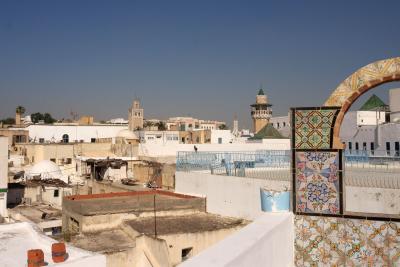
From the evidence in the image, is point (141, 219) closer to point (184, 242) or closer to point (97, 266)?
point (184, 242)

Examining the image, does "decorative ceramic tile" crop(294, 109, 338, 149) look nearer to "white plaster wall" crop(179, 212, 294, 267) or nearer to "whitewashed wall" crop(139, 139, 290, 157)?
"white plaster wall" crop(179, 212, 294, 267)

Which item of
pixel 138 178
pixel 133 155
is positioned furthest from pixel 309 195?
pixel 133 155

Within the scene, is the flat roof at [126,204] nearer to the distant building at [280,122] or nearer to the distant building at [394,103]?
the distant building at [394,103]

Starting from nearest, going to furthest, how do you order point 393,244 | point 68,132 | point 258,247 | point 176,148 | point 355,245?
point 258,247 → point 393,244 → point 355,245 → point 176,148 → point 68,132

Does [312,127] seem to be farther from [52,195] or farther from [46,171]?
[46,171]

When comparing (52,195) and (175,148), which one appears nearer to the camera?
(52,195)

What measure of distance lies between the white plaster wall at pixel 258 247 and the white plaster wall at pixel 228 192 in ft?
22.9

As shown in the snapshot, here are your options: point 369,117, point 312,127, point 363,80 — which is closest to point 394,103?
point 369,117

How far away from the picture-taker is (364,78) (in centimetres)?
531

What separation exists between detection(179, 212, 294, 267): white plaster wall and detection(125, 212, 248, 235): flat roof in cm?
677

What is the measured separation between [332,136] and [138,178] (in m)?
20.2

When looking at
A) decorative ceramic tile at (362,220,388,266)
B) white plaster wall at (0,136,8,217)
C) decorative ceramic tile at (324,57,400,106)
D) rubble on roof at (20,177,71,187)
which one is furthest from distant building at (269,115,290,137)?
decorative ceramic tile at (362,220,388,266)

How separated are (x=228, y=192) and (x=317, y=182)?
8901 millimetres

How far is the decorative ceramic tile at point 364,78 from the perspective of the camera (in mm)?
5113
